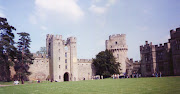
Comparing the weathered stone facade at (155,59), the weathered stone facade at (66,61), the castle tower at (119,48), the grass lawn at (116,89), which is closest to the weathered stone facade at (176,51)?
the weathered stone facade at (155,59)

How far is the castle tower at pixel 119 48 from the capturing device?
55.3 meters

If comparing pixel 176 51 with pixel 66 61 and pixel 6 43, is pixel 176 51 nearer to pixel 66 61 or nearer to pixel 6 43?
pixel 66 61

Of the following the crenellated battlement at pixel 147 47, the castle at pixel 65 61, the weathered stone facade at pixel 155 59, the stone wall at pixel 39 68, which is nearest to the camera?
the weathered stone facade at pixel 155 59

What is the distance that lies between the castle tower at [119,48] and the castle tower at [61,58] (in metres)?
12.3

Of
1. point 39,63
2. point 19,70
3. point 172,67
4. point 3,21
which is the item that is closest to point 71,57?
point 39,63

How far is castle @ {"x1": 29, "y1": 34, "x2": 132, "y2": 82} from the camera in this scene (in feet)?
153

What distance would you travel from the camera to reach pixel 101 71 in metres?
52.5

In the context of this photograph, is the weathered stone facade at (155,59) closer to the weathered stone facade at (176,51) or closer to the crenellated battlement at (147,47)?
the crenellated battlement at (147,47)

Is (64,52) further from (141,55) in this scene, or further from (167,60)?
(167,60)

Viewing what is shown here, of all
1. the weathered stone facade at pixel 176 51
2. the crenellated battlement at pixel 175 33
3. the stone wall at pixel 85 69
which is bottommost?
the stone wall at pixel 85 69

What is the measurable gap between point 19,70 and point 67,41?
16.3 m

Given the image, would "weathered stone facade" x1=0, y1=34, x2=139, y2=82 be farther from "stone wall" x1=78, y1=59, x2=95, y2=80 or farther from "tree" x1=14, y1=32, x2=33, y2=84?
"tree" x1=14, y1=32, x2=33, y2=84

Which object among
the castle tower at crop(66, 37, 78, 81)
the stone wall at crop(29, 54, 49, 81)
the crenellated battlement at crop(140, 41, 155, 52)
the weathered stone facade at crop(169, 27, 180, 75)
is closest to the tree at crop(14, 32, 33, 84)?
the stone wall at crop(29, 54, 49, 81)

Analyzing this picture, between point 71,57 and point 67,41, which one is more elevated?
point 67,41
